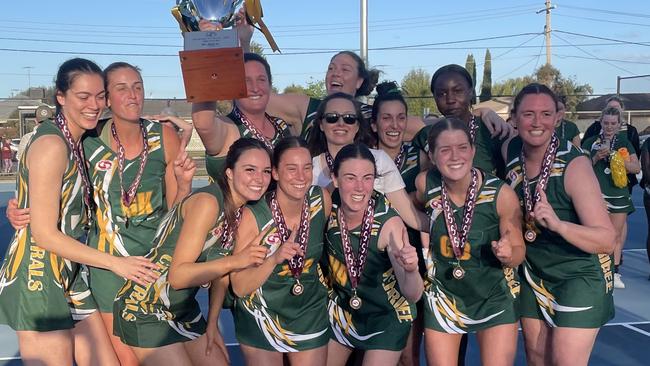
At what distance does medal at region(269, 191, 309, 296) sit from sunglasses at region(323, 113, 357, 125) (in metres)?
0.73

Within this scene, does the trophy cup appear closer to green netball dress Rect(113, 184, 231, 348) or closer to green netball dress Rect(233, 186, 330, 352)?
green netball dress Rect(113, 184, 231, 348)

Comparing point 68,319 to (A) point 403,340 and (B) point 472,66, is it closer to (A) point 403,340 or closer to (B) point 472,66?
(A) point 403,340

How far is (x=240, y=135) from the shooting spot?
4.50m

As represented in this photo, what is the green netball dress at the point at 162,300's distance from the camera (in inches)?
148

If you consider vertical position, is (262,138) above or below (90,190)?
above

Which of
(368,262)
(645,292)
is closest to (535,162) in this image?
(368,262)

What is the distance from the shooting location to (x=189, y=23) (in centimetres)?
373

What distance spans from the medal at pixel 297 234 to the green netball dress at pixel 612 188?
5.63 meters

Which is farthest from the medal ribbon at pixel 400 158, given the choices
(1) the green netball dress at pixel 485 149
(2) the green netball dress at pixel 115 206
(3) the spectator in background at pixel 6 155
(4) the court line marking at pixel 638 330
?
(3) the spectator in background at pixel 6 155

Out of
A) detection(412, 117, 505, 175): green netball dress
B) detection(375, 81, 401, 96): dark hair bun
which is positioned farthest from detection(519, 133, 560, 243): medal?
detection(375, 81, 401, 96): dark hair bun

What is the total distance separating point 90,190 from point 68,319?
0.71 meters

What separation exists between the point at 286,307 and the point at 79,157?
1400 mm

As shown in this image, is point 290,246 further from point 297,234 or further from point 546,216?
point 546,216

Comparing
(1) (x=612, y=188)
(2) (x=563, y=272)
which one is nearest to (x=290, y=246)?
(2) (x=563, y=272)
